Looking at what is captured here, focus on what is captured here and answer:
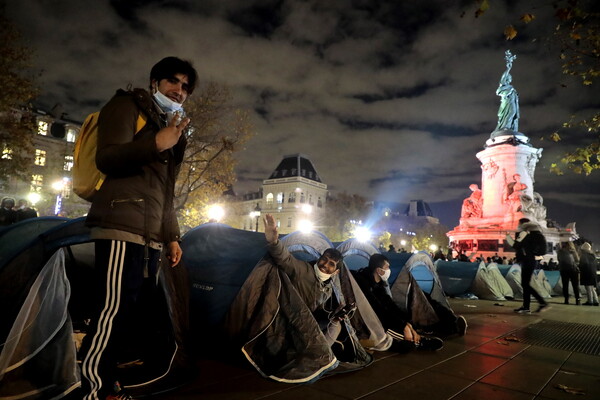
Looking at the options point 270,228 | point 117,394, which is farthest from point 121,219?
point 270,228

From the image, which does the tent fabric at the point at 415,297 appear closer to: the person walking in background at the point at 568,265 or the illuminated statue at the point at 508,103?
the person walking in background at the point at 568,265

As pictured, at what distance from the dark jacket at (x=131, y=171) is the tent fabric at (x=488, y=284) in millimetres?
13898

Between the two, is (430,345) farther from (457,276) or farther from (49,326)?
(457,276)

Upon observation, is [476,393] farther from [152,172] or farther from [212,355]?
[152,172]

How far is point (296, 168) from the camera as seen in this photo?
274 ft

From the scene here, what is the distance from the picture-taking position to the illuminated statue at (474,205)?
103 feet

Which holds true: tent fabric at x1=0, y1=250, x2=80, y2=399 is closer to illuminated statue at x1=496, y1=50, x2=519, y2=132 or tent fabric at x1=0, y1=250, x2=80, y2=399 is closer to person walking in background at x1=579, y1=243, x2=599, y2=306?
person walking in background at x1=579, y1=243, x2=599, y2=306

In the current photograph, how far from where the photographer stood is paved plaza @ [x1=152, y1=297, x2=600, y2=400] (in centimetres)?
366

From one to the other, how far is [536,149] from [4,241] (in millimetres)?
34604

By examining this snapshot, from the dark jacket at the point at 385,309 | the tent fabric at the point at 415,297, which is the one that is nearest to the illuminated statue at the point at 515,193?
the tent fabric at the point at 415,297

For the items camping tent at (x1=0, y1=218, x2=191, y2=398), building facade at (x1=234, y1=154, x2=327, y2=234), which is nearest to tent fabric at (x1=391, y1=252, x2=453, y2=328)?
camping tent at (x1=0, y1=218, x2=191, y2=398)

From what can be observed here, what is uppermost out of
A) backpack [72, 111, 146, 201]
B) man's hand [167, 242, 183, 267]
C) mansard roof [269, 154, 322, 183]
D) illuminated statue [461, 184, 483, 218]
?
mansard roof [269, 154, 322, 183]

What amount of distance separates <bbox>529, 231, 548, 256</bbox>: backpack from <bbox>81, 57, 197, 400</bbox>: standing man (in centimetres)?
1057

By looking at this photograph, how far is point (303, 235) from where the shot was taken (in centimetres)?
564
